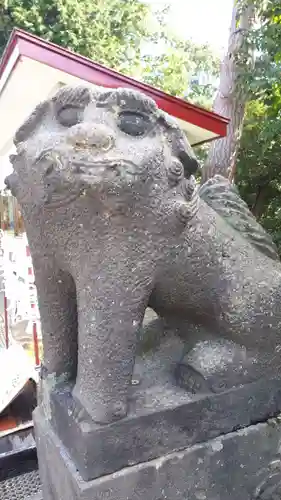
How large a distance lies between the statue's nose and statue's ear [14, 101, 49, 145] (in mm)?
118

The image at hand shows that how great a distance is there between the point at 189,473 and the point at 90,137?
0.74m

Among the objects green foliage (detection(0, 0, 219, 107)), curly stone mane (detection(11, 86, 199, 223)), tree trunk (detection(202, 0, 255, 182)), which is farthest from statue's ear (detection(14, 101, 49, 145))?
green foliage (detection(0, 0, 219, 107))

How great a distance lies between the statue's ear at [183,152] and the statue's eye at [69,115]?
184mm

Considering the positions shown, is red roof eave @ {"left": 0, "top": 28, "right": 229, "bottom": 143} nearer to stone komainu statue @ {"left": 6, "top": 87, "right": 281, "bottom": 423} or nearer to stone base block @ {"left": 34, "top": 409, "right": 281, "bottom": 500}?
stone komainu statue @ {"left": 6, "top": 87, "right": 281, "bottom": 423}

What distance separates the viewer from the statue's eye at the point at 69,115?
0.82 metres

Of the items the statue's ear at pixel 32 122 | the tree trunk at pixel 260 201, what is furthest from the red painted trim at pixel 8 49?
the tree trunk at pixel 260 201

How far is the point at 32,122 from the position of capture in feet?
2.78

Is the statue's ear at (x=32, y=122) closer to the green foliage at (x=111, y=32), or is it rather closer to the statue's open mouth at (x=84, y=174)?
the statue's open mouth at (x=84, y=174)

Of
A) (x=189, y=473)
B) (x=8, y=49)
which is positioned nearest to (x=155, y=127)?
(x=189, y=473)

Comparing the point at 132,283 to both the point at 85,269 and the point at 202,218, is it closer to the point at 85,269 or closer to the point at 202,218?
the point at 85,269

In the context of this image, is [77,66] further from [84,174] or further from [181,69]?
[181,69]

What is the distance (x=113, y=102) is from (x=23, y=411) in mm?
1566

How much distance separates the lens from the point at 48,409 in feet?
3.59

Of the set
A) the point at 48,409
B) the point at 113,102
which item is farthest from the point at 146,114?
the point at 48,409
